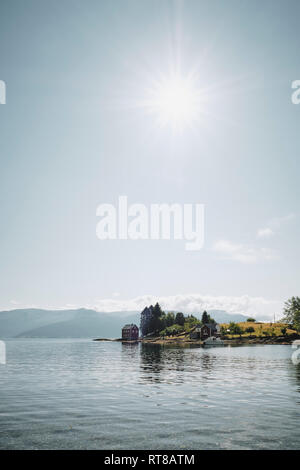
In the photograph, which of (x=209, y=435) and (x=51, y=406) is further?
(x=51, y=406)

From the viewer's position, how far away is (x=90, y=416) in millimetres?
23844

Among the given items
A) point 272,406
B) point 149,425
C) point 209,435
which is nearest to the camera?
point 209,435

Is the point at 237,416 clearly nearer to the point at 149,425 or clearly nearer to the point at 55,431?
the point at 149,425

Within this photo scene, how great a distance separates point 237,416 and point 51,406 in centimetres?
1531

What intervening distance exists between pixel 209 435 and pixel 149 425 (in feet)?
14.0
